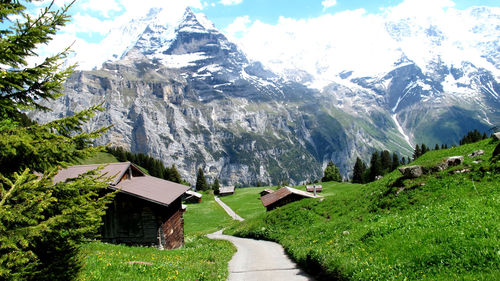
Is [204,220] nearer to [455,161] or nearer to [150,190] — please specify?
[150,190]

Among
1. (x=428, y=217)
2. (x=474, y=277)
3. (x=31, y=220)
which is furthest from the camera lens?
(x=428, y=217)

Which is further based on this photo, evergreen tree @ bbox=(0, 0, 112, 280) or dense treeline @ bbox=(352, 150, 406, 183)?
dense treeline @ bbox=(352, 150, 406, 183)

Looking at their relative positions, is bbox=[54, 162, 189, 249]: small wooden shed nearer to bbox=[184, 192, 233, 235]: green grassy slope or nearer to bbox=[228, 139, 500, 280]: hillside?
bbox=[228, 139, 500, 280]: hillside

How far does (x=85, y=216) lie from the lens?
8148mm

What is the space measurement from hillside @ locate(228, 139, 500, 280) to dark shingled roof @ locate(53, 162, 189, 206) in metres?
14.2

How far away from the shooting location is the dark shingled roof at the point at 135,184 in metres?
28.5

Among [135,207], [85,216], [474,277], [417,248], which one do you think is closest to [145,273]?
[85,216]

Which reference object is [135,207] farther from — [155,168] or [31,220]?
[155,168]

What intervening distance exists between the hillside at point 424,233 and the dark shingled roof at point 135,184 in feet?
46.5

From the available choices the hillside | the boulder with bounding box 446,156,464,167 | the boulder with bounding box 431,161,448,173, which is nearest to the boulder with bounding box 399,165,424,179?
the hillside

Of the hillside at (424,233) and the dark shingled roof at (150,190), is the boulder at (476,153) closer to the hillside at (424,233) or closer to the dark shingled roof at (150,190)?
the hillside at (424,233)

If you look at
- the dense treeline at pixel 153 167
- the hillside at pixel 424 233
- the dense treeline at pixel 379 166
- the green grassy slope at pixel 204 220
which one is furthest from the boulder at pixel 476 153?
the dense treeline at pixel 153 167

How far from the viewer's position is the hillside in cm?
1020

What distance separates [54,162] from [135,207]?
898 inches
